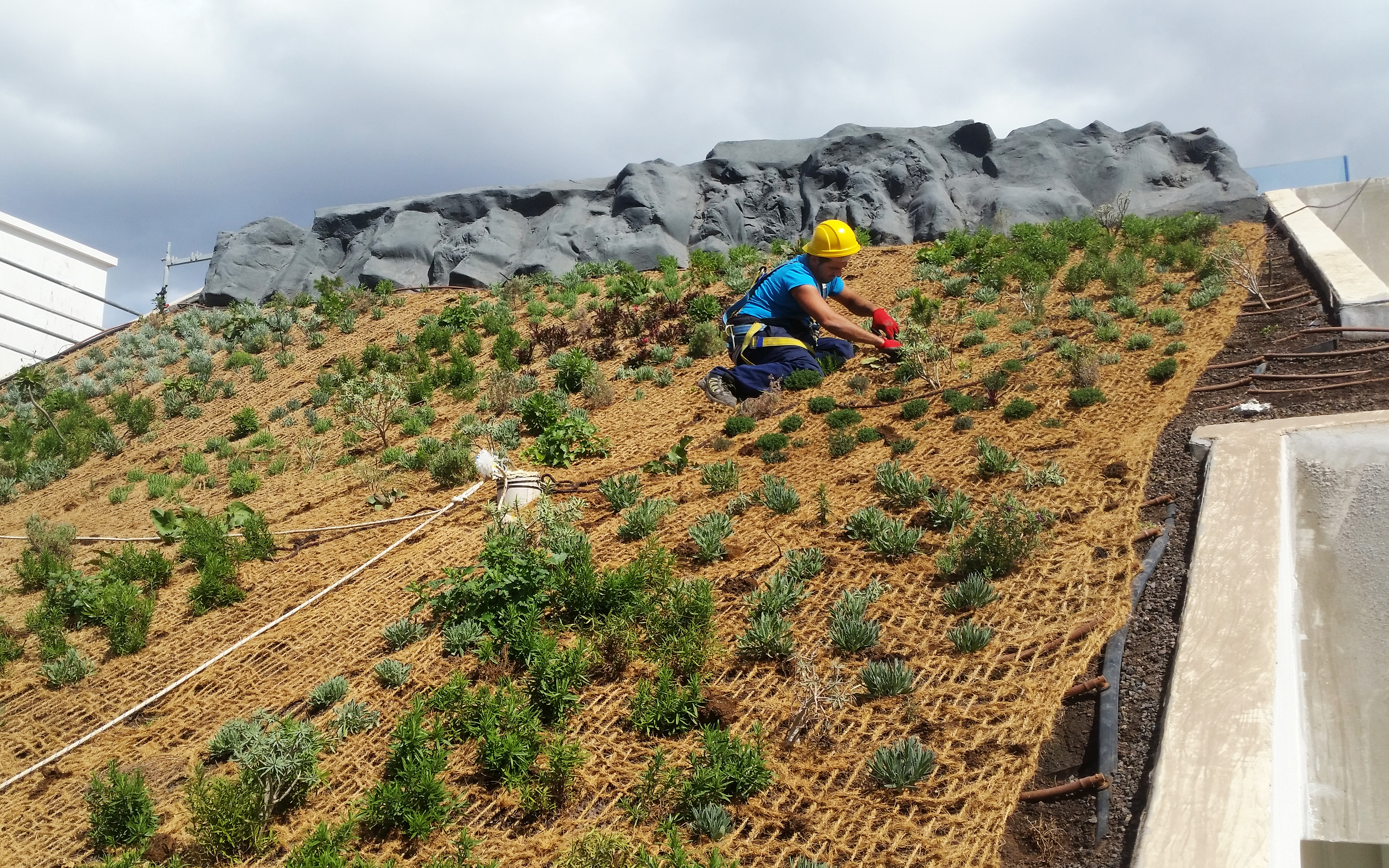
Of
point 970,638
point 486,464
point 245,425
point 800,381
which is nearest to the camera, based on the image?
point 970,638

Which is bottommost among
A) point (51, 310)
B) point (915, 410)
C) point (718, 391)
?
point (915, 410)

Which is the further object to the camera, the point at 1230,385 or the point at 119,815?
the point at 1230,385

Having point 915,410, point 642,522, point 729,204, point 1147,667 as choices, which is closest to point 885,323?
point 915,410

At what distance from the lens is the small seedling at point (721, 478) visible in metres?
6.17

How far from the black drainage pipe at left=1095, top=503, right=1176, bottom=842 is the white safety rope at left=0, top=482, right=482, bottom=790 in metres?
4.73

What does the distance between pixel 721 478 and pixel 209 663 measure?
11.5 ft

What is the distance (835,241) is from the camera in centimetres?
737

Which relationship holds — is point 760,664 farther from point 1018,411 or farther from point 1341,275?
point 1341,275

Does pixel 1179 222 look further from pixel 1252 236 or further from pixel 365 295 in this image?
pixel 365 295

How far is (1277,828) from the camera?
273cm

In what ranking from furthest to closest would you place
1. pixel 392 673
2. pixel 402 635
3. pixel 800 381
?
pixel 800 381
pixel 402 635
pixel 392 673

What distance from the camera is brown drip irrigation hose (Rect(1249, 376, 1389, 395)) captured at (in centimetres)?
593

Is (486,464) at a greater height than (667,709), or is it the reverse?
(486,464)

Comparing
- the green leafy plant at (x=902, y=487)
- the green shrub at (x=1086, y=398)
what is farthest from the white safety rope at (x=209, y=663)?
the green shrub at (x=1086, y=398)
